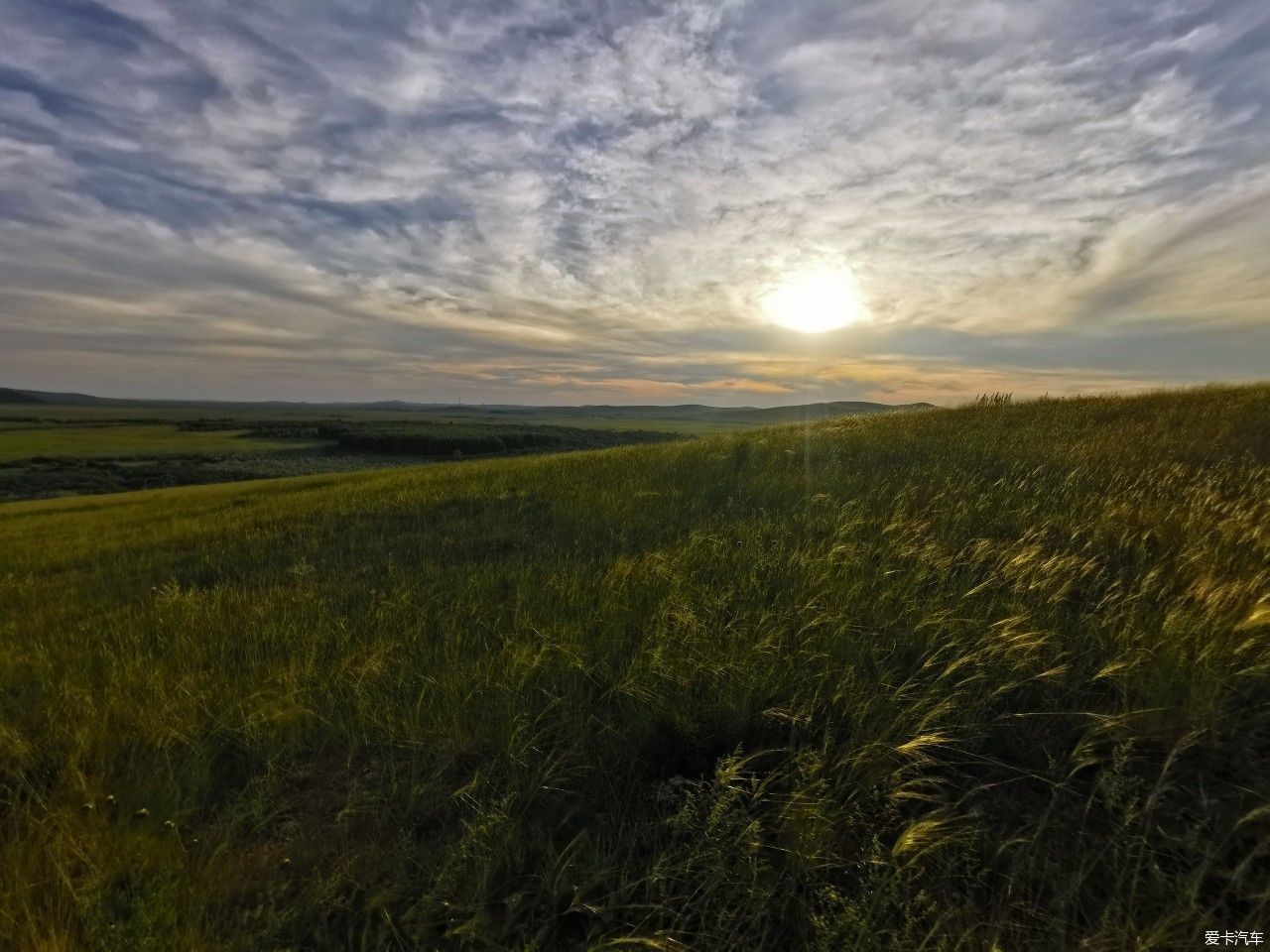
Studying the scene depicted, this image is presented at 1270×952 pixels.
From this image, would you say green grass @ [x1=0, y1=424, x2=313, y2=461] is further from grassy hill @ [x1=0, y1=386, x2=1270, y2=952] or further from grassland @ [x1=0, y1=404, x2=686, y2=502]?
grassy hill @ [x1=0, y1=386, x2=1270, y2=952]

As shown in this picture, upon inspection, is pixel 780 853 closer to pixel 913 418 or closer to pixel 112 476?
pixel 913 418

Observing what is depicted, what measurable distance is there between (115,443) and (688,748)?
127 meters

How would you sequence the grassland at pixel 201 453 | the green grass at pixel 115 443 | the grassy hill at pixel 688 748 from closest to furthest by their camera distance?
the grassy hill at pixel 688 748 → the grassland at pixel 201 453 → the green grass at pixel 115 443

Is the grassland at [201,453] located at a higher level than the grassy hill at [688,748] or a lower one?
lower

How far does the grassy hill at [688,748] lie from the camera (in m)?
1.85

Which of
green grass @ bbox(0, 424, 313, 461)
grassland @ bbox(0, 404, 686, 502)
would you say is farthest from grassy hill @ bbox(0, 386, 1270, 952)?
green grass @ bbox(0, 424, 313, 461)

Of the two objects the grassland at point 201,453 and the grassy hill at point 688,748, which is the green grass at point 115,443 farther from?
the grassy hill at point 688,748

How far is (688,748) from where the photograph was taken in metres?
2.63

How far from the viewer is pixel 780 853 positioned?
207 centimetres

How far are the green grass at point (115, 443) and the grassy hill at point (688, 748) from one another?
3965 inches

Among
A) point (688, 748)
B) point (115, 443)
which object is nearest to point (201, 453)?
point (115, 443)

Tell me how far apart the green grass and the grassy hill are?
330 feet

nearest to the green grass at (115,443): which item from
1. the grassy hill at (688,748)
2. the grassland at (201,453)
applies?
the grassland at (201,453)

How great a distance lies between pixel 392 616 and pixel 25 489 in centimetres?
7473
